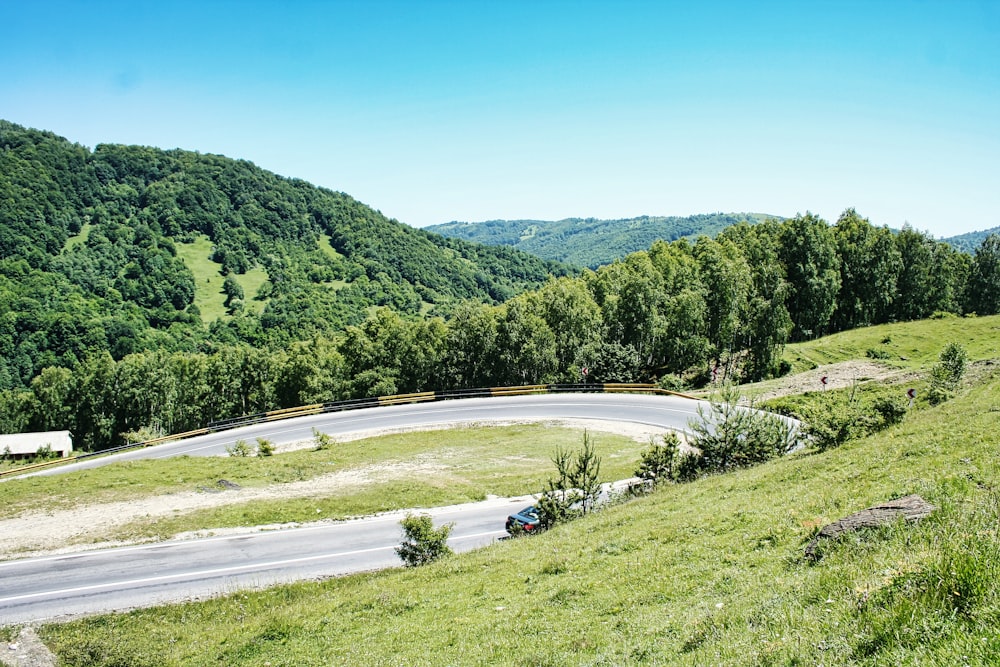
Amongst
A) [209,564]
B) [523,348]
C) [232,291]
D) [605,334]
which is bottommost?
[209,564]

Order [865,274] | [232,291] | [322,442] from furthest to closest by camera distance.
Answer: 1. [232,291]
2. [865,274]
3. [322,442]

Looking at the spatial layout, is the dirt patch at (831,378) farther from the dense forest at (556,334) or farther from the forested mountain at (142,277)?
the forested mountain at (142,277)

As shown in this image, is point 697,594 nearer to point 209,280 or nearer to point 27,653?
point 27,653

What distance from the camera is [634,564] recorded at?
12344mm

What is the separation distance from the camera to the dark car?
22.1m

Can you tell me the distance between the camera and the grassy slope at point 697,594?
626cm

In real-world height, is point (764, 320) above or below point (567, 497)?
above

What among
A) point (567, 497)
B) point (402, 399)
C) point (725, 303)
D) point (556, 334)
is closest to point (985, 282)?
point (725, 303)

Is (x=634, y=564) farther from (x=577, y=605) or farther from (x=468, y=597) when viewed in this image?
(x=468, y=597)

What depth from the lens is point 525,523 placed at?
22828mm

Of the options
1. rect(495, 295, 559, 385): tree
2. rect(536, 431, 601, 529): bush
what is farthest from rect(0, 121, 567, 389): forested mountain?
rect(536, 431, 601, 529): bush

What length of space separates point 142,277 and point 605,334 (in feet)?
453

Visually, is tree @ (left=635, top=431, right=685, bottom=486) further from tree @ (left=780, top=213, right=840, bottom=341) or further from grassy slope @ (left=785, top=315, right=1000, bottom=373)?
tree @ (left=780, top=213, right=840, bottom=341)

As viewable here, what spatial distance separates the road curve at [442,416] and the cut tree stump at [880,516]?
108ft
